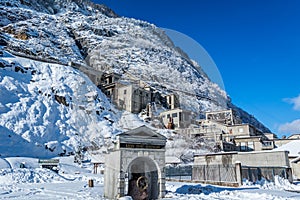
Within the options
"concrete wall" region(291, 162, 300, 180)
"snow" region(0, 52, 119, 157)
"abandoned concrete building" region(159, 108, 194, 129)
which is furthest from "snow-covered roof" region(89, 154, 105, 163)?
"concrete wall" region(291, 162, 300, 180)

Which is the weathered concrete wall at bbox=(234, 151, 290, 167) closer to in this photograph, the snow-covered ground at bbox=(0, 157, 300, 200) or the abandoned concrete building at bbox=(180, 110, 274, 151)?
the snow-covered ground at bbox=(0, 157, 300, 200)

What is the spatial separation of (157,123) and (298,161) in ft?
76.2

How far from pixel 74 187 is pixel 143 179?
8.10m

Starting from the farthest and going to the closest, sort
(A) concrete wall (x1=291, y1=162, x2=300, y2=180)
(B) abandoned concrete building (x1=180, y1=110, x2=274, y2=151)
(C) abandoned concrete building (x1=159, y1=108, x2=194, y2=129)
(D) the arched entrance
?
(B) abandoned concrete building (x1=180, y1=110, x2=274, y2=151) → (A) concrete wall (x1=291, y1=162, x2=300, y2=180) → (C) abandoned concrete building (x1=159, y1=108, x2=194, y2=129) → (D) the arched entrance

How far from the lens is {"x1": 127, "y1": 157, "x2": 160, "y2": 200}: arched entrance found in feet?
40.2

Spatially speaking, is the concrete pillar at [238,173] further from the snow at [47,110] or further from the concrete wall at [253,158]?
the snow at [47,110]

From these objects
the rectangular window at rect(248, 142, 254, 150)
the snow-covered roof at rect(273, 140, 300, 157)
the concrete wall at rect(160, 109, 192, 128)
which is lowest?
the snow-covered roof at rect(273, 140, 300, 157)

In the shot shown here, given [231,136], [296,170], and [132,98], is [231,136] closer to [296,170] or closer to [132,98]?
[296,170]

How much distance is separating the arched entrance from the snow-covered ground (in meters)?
1.04

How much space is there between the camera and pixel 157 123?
45125 millimetres

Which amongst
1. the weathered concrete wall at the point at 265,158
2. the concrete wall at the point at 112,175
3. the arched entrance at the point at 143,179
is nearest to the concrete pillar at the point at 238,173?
the weathered concrete wall at the point at 265,158

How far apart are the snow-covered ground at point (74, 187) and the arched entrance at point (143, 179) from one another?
1.04m

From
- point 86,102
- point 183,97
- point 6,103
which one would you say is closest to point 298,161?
point 183,97

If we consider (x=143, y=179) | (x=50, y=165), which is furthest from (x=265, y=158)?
(x=50, y=165)
